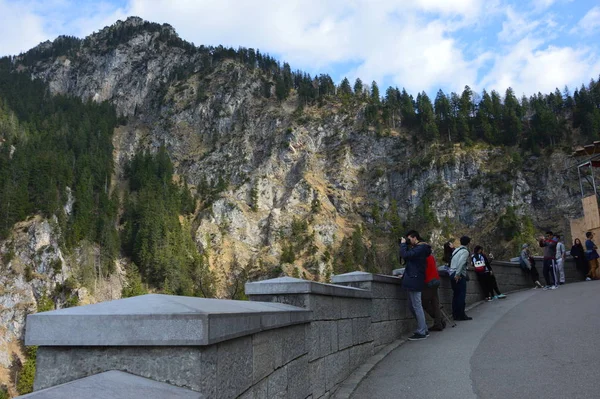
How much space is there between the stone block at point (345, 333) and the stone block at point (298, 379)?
4.54 feet

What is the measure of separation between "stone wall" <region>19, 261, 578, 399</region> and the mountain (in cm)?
7689

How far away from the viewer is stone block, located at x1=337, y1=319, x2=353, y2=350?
20.3ft

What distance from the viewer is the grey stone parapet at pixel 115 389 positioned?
6.62 ft

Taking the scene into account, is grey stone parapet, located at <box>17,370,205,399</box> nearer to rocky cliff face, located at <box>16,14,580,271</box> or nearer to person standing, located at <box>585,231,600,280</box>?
person standing, located at <box>585,231,600,280</box>

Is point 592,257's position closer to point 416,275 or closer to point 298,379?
point 416,275

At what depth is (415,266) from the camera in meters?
8.62

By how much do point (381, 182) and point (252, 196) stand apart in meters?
26.7

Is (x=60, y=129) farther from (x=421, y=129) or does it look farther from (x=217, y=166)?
(x=421, y=129)

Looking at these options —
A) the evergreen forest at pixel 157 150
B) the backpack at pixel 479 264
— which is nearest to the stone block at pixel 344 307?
the backpack at pixel 479 264

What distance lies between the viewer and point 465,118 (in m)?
105

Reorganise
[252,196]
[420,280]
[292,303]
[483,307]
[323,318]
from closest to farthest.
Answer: [292,303] → [323,318] → [420,280] → [483,307] → [252,196]

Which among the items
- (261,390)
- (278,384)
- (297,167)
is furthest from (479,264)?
(297,167)

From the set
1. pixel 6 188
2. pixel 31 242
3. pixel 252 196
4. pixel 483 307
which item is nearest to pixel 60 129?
pixel 6 188

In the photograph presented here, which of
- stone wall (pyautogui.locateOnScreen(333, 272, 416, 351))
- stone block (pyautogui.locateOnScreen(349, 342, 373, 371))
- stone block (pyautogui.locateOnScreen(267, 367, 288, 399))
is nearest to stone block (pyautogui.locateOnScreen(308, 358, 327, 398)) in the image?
stone block (pyautogui.locateOnScreen(267, 367, 288, 399))
